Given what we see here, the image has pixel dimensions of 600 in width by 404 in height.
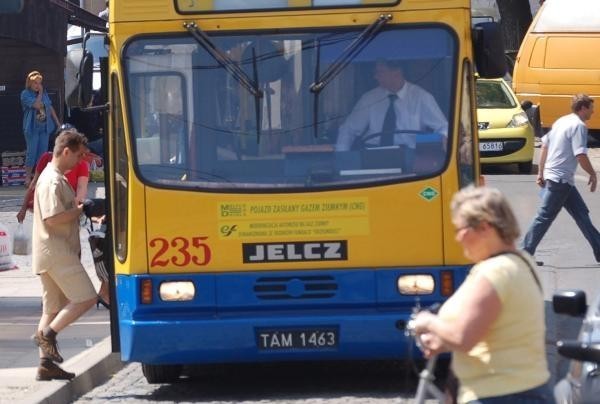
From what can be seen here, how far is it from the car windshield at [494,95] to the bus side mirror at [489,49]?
16.7m

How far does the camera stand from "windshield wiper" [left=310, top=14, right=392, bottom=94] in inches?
375

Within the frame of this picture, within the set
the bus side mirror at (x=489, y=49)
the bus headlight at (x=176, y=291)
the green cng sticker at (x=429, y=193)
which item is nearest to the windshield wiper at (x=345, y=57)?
the bus side mirror at (x=489, y=49)

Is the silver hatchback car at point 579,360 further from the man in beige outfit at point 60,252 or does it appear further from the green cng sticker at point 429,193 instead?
the man in beige outfit at point 60,252

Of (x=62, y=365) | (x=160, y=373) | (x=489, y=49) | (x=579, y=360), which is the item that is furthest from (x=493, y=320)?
(x=62, y=365)

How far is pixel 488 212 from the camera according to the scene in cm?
528

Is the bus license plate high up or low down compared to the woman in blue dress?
down

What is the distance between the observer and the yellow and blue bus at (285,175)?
31.0ft

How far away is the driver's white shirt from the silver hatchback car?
2.90 meters

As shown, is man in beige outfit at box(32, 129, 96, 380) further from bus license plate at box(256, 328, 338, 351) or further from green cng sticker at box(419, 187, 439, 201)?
green cng sticker at box(419, 187, 439, 201)

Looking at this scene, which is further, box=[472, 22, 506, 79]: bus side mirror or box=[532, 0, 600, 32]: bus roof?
box=[532, 0, 600, 32]: bus roof

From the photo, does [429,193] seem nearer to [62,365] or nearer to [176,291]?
[176,291]

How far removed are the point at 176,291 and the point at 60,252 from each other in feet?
3.28

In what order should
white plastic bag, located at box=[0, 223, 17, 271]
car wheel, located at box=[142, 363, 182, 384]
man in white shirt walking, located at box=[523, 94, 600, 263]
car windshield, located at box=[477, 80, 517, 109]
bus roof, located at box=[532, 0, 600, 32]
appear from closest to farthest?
1. car wheel, located at box=[142, 363, 182, 384]
2. man in white shirt walking, located at box=[523, 94, 600, 263]
3. white plastic bag, located at box=[0, 223, 17, 271]
4. car windshield, located at box=[477, 80, 517, 109]
5. bus roof, located at box=[532, 0, 600, 32]

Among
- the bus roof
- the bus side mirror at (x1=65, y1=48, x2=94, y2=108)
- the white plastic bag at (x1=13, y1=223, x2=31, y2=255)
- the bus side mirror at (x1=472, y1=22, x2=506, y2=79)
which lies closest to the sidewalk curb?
the bus side mirror at (x1=65, y1=48, x2=94, y2=108)
